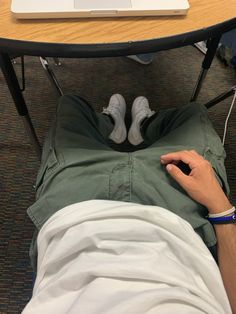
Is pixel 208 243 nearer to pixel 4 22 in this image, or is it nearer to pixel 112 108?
pixel 4 22

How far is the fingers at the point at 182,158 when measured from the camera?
0.67m

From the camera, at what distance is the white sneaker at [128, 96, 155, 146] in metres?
1.05

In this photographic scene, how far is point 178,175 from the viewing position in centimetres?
65

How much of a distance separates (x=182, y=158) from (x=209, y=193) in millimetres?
94

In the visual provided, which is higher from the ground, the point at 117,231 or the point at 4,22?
the point at 4,22

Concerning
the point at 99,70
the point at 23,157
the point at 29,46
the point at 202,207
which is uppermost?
the point at 29,46

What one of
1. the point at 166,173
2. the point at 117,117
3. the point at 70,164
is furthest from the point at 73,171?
the point at 117,117

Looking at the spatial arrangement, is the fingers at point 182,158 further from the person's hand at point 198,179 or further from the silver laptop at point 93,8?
the silver laptop at point 93,8

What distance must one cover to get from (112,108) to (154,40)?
0.70 m

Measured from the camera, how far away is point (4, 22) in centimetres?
57

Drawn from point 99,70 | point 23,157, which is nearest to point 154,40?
point 23,157

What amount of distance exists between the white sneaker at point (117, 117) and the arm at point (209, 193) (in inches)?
14.2

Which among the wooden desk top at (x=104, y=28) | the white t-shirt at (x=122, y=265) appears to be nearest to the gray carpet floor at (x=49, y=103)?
the white t-shirt at (x=122, y=265)

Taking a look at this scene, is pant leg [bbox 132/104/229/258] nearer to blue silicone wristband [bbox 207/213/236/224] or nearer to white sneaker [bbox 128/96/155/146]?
blue silicone wristband [bbox 207/213/236/224]
